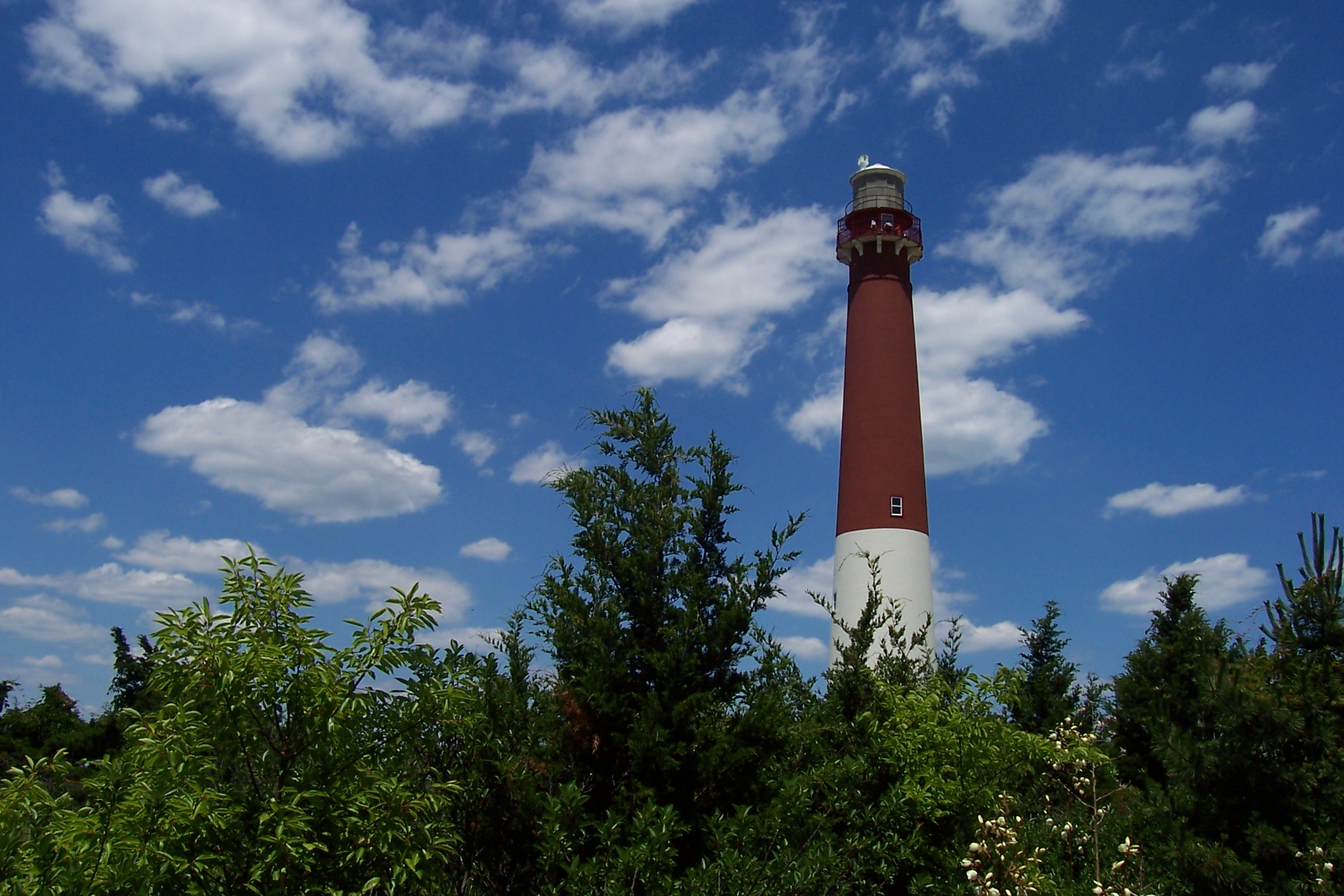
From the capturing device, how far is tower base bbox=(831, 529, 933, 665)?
2389cm

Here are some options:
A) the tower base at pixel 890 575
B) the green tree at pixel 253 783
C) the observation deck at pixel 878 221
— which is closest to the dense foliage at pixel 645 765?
the green tree at pixel 253 783

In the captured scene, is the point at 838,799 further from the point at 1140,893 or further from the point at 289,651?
the point at 289,651

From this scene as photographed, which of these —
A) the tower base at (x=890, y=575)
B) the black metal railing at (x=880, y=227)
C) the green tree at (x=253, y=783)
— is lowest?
the green tree at (x=253, y=783)

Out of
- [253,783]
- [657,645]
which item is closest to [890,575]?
[657,645]

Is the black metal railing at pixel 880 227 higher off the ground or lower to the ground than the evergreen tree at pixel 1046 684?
higher

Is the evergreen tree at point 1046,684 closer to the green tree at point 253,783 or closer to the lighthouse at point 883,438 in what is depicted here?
the lighthouse at point 883,438

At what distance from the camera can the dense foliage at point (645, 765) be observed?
659 cm

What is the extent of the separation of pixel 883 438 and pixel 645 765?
659 inches

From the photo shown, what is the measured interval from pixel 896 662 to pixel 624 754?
608 cm

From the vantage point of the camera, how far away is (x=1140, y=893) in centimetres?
963

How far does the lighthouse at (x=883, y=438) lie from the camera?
24156mm

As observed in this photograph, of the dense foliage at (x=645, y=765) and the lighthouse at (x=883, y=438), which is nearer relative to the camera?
the dense foliage at (x=645, y=765)

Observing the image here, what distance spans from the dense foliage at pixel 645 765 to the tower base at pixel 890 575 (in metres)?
10.1

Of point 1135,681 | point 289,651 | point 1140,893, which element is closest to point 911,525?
point 1135,681
